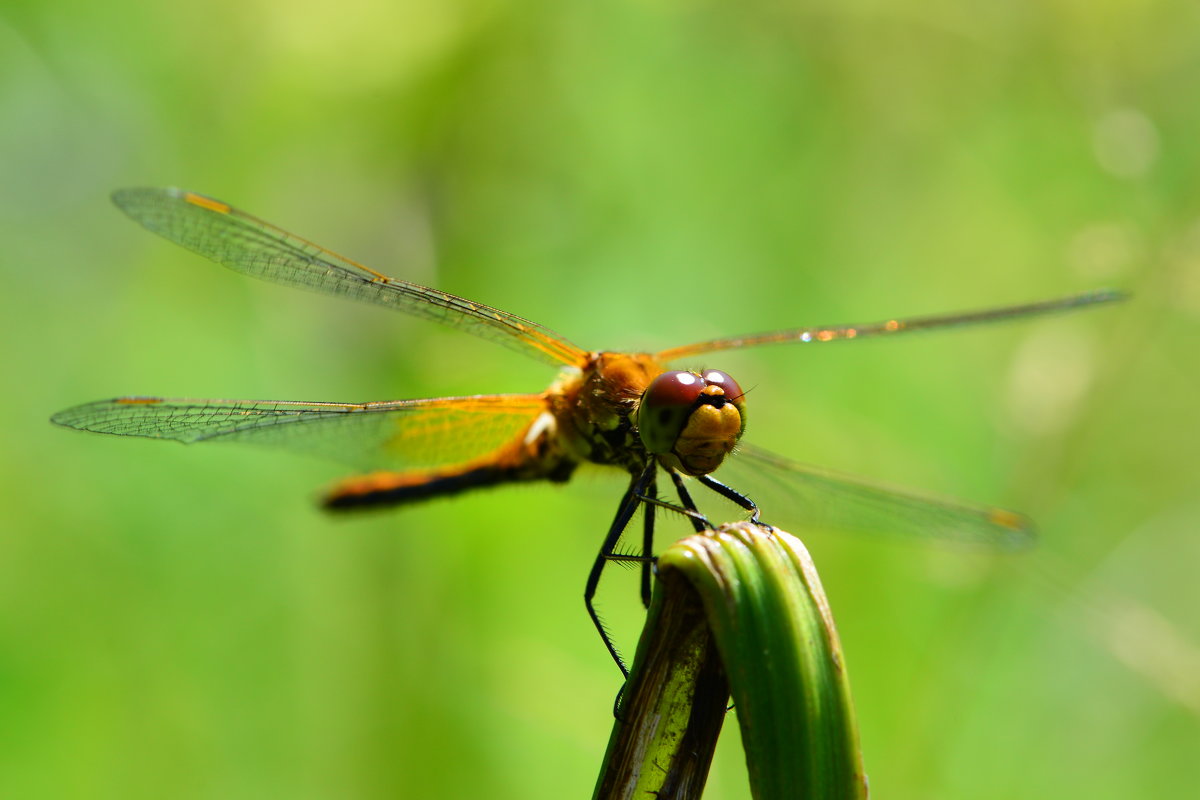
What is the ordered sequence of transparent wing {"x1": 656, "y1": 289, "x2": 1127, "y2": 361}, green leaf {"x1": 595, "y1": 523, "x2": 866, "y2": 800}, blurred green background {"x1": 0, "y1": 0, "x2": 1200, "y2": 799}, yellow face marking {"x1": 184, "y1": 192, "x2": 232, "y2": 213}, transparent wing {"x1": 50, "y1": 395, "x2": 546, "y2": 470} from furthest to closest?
1. blurred green background {"x1": 0, "y1": 0, "x2": 1200, "y2": 799}
2. transparent wing {"x1": 656, "y1": 289, "x2": 1127, "y2": 361}
3. yellow face marking {"x1": 184, "y1": 192, "x2": 232, "y2": 213}
4. transparent wing {"x1": 50, "y1": 395, "x2": 546, "y2": 470}
5. green leaf {"x1": 595, "y1": 523, "x2": 866, "y2": 800}

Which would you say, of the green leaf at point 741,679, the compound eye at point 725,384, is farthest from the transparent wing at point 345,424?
the green leaf at point 741,679

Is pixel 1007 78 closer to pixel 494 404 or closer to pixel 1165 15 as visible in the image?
pixel 1165 15

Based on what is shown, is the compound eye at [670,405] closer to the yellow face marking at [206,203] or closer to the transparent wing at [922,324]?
the transparent wing at [922,324]

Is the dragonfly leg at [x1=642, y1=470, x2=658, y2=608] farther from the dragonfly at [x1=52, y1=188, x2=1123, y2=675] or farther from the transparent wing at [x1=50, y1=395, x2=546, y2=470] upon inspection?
the transparent wing at [x1=50, y1=395, x2=546, y2=470]

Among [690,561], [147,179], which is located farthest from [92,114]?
[690,561]

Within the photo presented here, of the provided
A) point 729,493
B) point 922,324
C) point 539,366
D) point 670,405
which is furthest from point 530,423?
point 922,324

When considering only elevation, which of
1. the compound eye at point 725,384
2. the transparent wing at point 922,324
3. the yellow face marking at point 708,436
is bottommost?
the yellow face marking at point 708,436

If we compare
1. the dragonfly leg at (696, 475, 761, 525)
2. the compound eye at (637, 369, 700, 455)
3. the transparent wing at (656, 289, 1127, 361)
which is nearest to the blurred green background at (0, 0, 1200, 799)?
the transparent wing at (656, 289, 1127, 361)

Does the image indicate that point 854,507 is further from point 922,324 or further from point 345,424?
point 345,424
